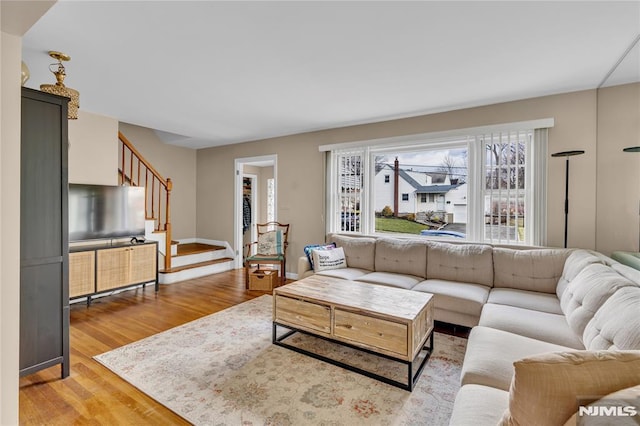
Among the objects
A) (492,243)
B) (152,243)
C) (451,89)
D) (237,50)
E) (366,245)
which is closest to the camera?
(237,50)

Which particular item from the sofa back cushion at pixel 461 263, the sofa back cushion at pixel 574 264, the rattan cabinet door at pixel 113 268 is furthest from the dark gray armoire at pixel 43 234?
the sofa back cushion at pixel 574 264

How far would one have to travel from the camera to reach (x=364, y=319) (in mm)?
2221

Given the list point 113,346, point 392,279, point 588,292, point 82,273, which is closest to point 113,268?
point 82,273

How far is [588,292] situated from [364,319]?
58.1 inches

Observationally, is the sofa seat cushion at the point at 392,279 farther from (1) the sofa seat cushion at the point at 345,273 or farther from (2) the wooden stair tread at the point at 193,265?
(2) the wooden stair tread at the point at 193,265

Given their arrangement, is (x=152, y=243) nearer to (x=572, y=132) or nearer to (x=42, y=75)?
(x=42, y=75)

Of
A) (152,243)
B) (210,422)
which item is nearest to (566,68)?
(210,422)

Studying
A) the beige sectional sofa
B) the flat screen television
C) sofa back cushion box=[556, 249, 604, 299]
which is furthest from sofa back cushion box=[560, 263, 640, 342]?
the flat screen television

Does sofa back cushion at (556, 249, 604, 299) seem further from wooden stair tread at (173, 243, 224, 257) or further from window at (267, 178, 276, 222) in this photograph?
window at (267, 178, 276, 222)

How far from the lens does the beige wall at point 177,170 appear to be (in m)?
5.76

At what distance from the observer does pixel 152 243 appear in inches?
168

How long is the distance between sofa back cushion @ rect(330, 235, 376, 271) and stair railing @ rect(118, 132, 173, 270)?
2950 mm

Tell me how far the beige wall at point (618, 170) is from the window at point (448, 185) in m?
0.46

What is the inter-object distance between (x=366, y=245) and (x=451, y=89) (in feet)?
6.89
